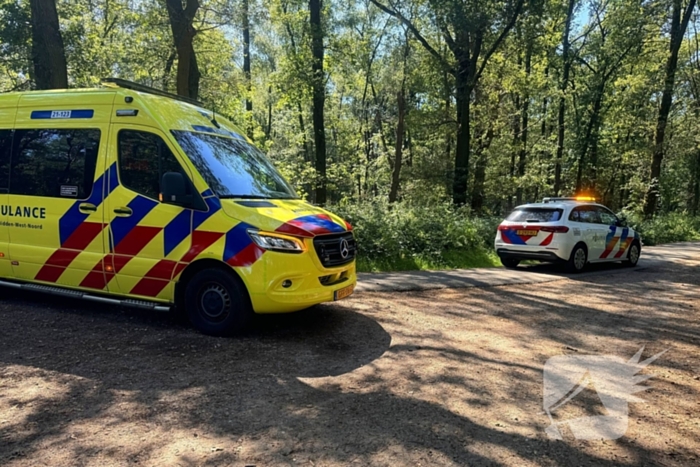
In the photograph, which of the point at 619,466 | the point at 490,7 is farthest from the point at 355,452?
the point at 490,7

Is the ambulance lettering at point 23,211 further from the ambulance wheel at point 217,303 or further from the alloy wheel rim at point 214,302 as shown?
the alloy wheel rim at point 214,302

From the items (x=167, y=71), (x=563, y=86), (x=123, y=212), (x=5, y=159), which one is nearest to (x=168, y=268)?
(x=123, y=212)

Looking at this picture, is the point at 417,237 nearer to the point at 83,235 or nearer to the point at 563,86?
the point at 83,235

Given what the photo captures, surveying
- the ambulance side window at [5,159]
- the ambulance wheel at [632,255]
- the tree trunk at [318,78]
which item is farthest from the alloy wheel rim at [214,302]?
the tree trunk at [318,78]

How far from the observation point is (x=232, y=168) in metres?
5.79

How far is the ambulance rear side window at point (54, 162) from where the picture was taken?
5.83 m

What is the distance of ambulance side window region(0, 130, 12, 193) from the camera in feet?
20.9

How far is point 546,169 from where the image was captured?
30969 mm

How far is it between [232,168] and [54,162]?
239cm

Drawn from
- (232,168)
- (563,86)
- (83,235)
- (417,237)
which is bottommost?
(417,237)

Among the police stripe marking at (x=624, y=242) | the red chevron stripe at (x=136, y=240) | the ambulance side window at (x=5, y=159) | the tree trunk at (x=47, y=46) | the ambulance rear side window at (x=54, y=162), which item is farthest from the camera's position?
the police stripe marking at (x=624, y=242)

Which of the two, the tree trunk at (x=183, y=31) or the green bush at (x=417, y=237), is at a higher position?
the tree trunk at (x=183, y=31)

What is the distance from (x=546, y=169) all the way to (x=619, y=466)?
3080cm

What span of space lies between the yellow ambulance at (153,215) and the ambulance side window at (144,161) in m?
0.01
